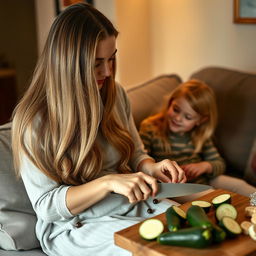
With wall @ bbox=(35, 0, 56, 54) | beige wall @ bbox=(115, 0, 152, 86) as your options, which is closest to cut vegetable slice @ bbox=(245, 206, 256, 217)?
beige wall @ bbox=(115, 0, 152, 86)

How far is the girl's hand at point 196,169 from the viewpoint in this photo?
2.21 meters

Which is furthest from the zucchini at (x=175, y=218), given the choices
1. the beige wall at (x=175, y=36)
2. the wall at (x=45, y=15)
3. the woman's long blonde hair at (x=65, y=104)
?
the wall at (x=45, y=15)

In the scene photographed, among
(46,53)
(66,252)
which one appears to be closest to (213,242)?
(66,252)

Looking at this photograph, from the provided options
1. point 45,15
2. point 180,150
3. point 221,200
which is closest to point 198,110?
point 180,150

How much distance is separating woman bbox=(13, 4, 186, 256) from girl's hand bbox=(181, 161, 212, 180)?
0.59m

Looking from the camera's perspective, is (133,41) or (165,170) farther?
(133,41)

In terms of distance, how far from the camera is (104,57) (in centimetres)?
155

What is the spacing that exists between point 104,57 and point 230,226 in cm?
62

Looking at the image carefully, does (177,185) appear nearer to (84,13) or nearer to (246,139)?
(84,13)

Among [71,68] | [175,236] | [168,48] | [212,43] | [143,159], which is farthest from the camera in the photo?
[168,48]

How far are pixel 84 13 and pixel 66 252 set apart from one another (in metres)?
0.73

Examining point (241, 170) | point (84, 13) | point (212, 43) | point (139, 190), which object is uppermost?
point (84, 13)

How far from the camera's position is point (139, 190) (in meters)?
1.40

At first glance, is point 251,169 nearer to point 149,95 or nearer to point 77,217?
point 149,95
